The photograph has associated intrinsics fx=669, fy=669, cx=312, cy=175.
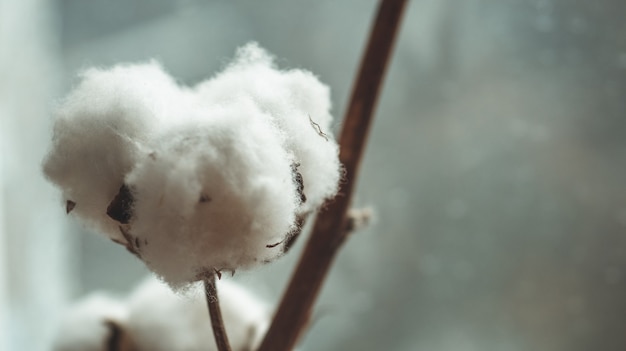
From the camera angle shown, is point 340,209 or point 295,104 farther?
point 340,209

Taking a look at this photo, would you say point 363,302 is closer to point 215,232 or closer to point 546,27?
point 546,27

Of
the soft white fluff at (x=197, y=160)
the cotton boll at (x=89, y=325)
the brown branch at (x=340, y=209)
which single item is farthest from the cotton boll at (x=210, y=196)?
the cotton boll at (x=89, y=325)

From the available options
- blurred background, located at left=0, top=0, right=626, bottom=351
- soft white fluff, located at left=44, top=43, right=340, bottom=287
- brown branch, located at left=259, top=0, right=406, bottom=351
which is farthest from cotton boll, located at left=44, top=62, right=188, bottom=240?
blurred background, located at left=0, top=0, right=626, bottom=351

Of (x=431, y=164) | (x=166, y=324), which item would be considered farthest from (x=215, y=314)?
(x=431, y=164)

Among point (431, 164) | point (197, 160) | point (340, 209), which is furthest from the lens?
point (431, 164)

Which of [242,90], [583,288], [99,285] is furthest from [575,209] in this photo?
[99,285]

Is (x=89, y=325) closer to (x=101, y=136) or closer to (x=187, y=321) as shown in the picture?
(x=187, y=321)

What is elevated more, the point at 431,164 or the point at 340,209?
the point at 431,164
